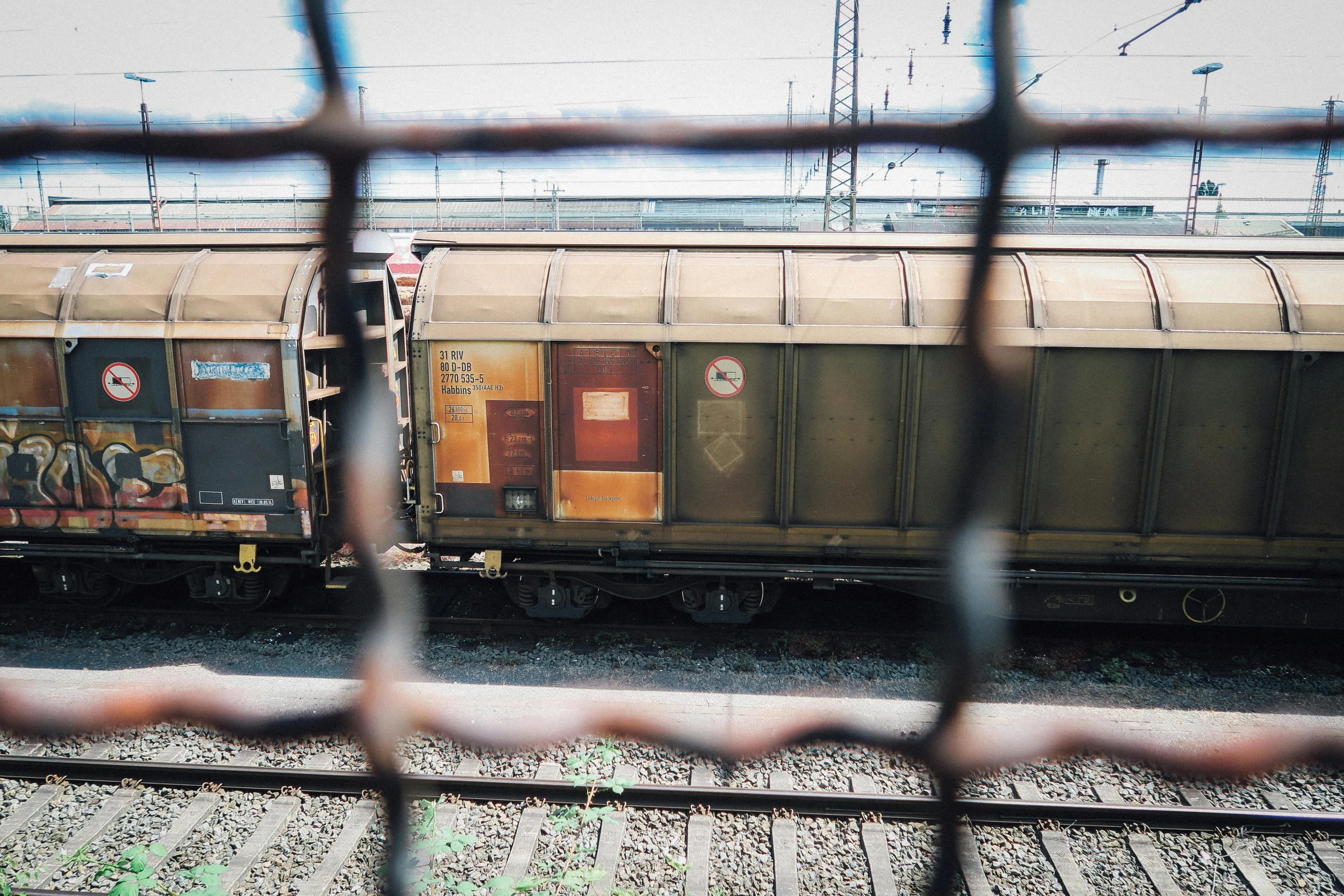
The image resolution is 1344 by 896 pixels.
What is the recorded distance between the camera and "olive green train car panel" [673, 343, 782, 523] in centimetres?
829

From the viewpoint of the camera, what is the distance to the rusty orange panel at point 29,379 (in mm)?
8758

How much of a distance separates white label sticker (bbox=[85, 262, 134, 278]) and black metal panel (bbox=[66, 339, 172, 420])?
0.77 meters

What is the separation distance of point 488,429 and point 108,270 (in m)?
4.66

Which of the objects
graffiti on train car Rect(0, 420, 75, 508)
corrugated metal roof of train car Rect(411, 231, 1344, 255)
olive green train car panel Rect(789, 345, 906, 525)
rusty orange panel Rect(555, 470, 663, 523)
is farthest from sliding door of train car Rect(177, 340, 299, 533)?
olive green train car panel Rect(789, 345, 906, 525)

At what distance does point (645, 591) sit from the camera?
914cm

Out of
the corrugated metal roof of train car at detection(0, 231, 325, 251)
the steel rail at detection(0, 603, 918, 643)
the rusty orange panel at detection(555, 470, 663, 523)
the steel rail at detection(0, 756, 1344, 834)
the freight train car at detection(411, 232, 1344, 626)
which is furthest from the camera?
the steel rail at detection(0, 603, 918, 643)

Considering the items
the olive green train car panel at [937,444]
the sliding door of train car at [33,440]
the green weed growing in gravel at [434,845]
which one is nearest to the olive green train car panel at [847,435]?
the olive green train car panel at [937,444]

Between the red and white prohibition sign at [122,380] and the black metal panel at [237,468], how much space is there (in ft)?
2.31

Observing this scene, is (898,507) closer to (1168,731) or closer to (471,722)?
(1168,731)

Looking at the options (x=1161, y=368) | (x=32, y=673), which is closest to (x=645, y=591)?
(x=1161, y=368)

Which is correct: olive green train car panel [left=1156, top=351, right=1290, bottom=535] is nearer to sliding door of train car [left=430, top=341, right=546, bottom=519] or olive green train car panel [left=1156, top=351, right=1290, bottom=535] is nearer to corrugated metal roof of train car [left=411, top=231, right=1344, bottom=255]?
corrugated metal roof of train car [left=411, top=231, right=1344, bottom=255]

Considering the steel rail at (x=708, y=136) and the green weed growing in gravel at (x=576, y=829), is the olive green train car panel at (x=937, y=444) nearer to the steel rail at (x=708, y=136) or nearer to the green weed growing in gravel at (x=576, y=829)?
the green weed growing in gravel at (x=576, y=829)

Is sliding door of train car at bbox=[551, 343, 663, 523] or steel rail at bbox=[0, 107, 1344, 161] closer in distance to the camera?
steel rail at bbox=[0, 107, 1344, 161]

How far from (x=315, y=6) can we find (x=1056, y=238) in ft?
27.9
